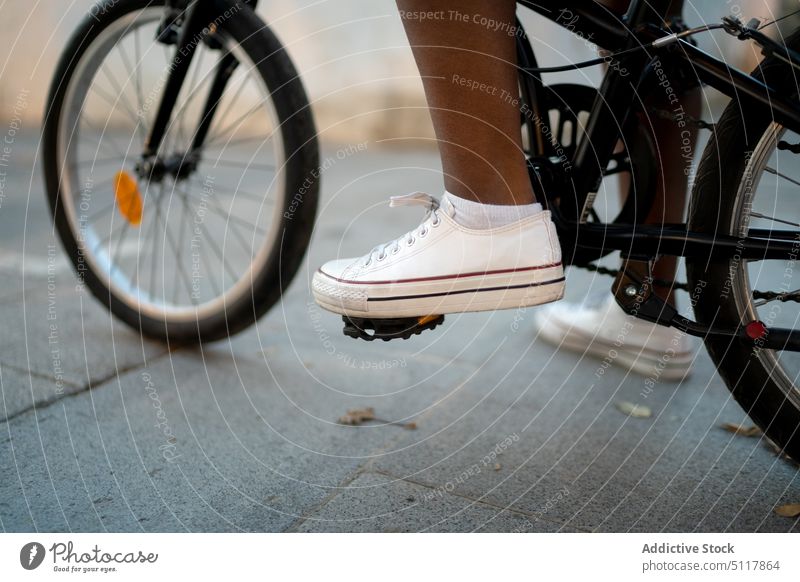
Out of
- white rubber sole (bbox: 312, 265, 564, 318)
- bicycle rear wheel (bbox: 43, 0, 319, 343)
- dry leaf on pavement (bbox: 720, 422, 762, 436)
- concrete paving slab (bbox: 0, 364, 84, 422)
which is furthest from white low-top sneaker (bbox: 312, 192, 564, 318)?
concrete paving slab (bbox: 0, 364, 84, 422)

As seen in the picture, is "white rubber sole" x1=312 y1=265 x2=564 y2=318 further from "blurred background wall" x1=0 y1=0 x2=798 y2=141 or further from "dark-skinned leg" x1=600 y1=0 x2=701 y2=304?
"blurred background wall" x1=0 y1=0 x2=798 y2=141

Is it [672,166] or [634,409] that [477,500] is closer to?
[634,409]

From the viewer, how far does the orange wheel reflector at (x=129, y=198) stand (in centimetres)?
145

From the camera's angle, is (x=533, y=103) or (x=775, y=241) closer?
(x=775, y=241)

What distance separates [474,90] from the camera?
941 millimetres

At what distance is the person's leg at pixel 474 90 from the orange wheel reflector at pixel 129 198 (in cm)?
73

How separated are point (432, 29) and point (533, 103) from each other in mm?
212

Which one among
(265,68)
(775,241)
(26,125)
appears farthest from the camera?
(26,125)

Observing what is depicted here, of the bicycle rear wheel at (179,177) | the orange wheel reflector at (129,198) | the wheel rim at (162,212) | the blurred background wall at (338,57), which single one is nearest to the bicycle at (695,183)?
the bicycle rear wheel at (179,177)

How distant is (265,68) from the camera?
1238mm
